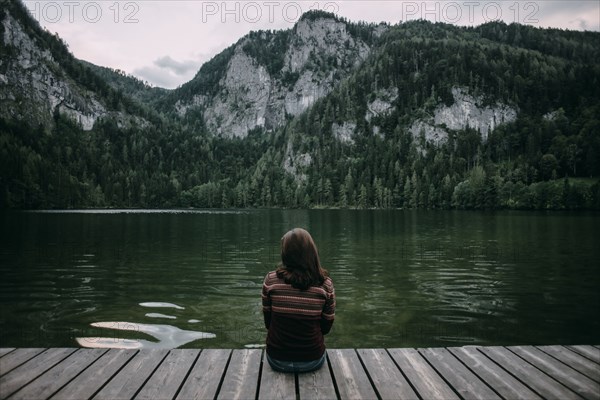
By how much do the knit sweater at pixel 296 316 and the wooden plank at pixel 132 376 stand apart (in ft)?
6.70

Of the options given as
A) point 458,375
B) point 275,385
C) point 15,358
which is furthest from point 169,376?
point 458,375

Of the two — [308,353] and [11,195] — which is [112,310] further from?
[11,195]

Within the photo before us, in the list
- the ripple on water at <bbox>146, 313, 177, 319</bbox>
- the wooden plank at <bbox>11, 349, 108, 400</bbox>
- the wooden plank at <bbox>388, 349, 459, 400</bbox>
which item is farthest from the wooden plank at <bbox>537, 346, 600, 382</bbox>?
the ripple on water at <bbox>146, 313, 177, 319</bbox>

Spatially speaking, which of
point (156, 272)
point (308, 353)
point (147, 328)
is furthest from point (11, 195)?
point (308, 353)

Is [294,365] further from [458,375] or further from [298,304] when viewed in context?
[458,375]

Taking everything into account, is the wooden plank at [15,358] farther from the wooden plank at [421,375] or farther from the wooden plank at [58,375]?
the wooden plank at [421,375]

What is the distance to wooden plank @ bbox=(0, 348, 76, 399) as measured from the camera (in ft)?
18.6

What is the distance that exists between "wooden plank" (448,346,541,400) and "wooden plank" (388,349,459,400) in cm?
69

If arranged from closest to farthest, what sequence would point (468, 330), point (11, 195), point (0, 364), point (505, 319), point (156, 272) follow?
1. point (0, 364)
2. point (468, 330)
3. point (505, 319)
4. point (156, 272)
5. point (11, 195)

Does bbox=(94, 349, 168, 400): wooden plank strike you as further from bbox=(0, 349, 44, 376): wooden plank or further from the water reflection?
the water reflection

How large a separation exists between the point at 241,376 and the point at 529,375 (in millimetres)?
4554

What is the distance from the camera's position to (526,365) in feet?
21.7

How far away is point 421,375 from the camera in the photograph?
20.4 feet

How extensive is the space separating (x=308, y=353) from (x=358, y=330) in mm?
7141
